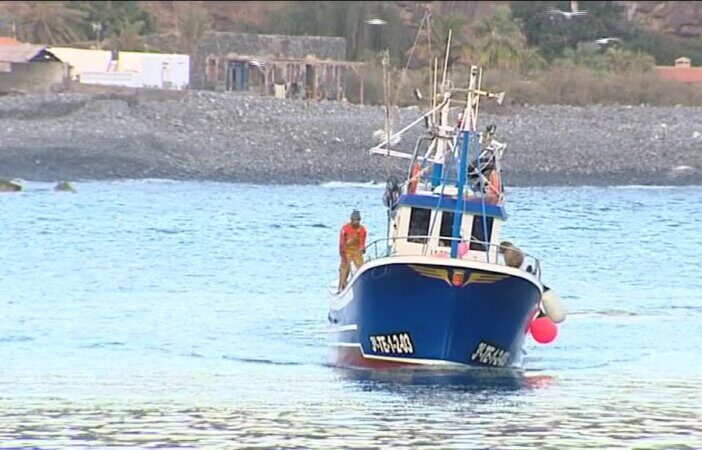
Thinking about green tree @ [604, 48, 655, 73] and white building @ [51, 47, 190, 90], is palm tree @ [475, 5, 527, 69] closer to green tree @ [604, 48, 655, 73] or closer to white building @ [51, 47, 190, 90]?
green tree @ [604, 48, 655, 73]

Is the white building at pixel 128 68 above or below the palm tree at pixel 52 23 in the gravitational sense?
below

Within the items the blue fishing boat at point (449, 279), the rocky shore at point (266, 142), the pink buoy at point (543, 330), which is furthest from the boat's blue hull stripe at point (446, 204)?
the rocky shore at point (266, 142)

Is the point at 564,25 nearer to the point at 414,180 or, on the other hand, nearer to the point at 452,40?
the point at 452,40

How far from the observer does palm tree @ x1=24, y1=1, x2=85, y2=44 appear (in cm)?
10994

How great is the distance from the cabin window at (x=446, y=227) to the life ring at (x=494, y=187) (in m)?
0.61

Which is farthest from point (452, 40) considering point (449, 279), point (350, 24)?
point (449, 279)

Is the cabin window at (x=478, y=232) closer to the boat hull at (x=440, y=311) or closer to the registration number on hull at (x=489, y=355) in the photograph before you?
the boat hull at (x=440, y=311)

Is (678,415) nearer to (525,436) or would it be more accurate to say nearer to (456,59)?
(525,436)

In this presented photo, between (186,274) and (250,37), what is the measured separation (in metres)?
54.8

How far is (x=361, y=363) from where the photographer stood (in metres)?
26.8

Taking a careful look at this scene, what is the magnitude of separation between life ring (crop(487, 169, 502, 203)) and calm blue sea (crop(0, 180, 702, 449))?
88.4 inches

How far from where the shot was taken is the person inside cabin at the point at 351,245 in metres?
27.9

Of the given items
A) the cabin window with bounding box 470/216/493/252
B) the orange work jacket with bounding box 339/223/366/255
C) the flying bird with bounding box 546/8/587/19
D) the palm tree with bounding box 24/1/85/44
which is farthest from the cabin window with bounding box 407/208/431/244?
the palm tree with bounding box 24/1/85/44

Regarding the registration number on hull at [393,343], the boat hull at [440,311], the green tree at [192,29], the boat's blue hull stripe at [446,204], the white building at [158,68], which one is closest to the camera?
the boat hull at [440,311]
